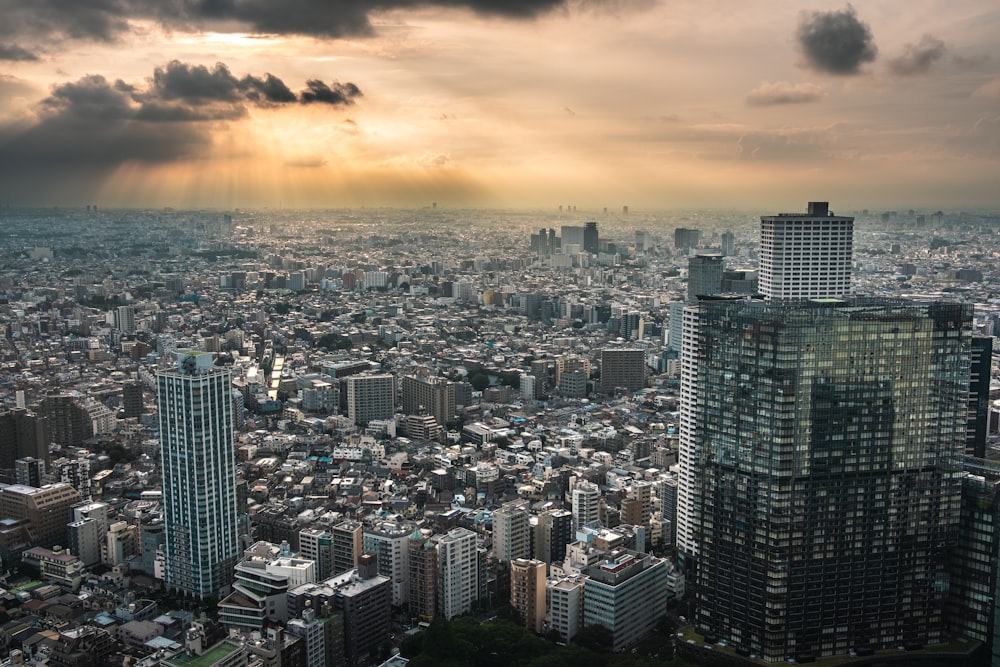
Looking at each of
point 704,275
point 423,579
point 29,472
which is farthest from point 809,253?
point 29,472

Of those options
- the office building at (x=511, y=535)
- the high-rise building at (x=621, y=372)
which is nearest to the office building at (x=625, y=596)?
the office building at (x=511, y=535)

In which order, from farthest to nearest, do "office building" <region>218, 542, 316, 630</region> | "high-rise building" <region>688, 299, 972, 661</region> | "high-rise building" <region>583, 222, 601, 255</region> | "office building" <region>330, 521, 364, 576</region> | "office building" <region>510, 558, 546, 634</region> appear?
"high-rise building" <region>583, 222, 601, 255</region>
"office building" <region>330, 521, 364, 576</region>
"office building" <region>510, 558, 546, 634</region>
"office building" <region>218, 542, 316, 630</region>
"high-rise building" <region>688, 299, 972, 661</region>

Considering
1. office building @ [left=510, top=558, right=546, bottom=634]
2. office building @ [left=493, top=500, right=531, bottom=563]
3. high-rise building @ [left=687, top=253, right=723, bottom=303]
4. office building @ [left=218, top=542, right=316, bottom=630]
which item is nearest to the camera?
office building @ [left=218, top=542, right=316, bottom=630]

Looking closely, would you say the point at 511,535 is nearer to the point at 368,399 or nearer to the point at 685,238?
the point at 368,399

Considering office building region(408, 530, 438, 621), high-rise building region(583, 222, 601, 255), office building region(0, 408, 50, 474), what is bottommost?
office building region(408, 530, 438, 621)

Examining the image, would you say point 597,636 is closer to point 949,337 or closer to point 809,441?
point 809,441

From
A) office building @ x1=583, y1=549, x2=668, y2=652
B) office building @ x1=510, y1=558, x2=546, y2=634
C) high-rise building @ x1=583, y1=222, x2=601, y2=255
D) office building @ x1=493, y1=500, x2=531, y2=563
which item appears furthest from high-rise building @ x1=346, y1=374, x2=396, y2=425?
high-rise building @ x1=583, y1=222, x2=601, y2=255

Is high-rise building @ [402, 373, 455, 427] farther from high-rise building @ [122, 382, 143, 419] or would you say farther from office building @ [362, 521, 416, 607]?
office building @ [362, 521, 416, 607]
